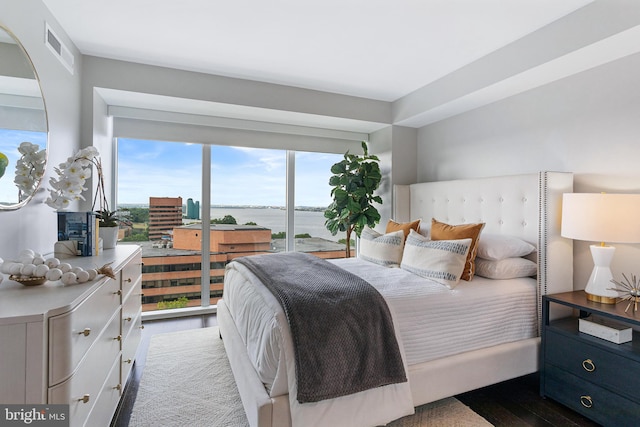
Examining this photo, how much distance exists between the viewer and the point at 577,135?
94.8 inches

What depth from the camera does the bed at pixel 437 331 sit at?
1.55 m

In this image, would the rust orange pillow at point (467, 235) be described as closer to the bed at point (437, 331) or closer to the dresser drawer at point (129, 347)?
the bed at point (437, 331)

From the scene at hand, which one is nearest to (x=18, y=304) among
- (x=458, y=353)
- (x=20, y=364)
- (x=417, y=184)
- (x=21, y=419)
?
(x=20, y=364)

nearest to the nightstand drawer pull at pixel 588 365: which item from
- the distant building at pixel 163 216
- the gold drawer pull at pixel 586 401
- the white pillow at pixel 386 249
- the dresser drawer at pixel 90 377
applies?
the gold drawer pull at pixel 586 401

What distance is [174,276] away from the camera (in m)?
3.65

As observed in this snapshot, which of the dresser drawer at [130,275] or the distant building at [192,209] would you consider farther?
the distant building at [192,209]

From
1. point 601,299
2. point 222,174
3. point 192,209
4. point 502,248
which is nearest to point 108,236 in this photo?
point 192,209

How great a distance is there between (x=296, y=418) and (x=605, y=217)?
208 centimetres

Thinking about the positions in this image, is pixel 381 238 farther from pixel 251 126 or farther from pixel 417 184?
pixel 251 126

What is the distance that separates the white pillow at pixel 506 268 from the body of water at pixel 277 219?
2262 millimetres

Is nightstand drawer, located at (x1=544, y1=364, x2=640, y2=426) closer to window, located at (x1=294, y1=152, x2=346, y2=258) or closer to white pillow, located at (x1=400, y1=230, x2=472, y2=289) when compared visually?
white pillow, located at (x1=400, y1=230, x2=472, y2=289)

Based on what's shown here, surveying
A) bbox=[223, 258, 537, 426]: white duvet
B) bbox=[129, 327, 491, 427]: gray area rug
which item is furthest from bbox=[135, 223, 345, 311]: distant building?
bbox=[223, 258, 537, 426]: white duvet

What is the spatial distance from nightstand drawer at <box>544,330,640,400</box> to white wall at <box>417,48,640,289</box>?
0.65 m

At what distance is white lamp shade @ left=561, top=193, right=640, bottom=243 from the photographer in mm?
1834
